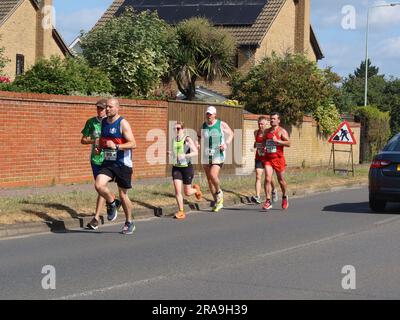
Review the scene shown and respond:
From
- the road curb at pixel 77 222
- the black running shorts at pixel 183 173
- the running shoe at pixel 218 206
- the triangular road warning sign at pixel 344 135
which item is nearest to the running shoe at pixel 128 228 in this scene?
the road curb at pixel 77 222

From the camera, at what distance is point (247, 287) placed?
8.01 metres

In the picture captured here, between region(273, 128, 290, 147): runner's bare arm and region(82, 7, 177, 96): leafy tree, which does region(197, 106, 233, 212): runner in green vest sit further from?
region(82, 7, 177, 96): leafy tree

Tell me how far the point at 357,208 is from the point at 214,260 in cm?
758

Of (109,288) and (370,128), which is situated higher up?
(370,128)

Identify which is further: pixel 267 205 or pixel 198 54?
pixel 198 54

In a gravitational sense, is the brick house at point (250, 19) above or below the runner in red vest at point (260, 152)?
above

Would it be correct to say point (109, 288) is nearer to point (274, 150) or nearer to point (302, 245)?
point (302, 245)

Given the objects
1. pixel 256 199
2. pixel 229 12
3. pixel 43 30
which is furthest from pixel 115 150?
pixel 229 12

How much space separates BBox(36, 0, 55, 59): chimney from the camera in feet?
117

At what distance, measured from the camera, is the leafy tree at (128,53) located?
23.7 metres

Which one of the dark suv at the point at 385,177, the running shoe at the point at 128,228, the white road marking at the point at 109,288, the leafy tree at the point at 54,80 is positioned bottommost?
the white road marking at the point at 109,288

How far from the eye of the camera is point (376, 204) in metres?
15.5

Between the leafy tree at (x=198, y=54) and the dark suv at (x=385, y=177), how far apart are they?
14814mm

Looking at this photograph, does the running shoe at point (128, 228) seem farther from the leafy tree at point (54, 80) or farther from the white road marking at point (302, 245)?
the leafy tree at point (54, 80)
